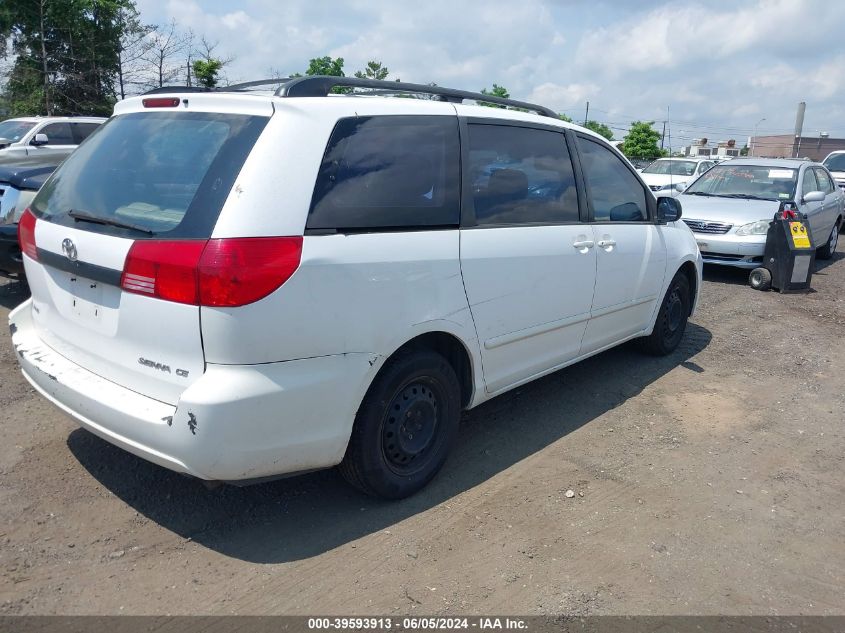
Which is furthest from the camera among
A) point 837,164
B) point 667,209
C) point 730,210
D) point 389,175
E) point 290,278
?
point 837,164

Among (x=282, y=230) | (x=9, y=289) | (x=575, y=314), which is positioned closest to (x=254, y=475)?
(x=282, y=230)

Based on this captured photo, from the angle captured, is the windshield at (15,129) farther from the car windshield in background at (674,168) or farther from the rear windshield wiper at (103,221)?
the car windshield in background at (674,168)

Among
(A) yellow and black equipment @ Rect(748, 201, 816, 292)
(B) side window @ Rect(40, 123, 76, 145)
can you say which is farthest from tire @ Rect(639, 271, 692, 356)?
(B) side window @ Rect(40, 123, 76, 145)

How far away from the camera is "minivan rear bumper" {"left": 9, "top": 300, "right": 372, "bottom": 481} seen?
2.69 m

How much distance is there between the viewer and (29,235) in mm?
3482

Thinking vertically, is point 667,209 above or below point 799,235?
above

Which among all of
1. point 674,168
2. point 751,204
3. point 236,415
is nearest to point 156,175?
point 236,415

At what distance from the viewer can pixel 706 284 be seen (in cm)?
941

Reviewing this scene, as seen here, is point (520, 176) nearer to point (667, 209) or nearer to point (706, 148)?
point (667, 209)

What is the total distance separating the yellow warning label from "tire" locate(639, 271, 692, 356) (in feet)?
11.4

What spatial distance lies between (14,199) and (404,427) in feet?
15.6

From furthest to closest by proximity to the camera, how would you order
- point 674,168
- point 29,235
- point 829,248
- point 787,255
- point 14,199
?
point 674,168, point 829,248, point 787,255, point 14,199, point 29,235

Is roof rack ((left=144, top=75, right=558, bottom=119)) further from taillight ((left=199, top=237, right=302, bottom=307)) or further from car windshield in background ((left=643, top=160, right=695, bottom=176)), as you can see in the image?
car windshield in background ((left=643, top=160, right=695, bottom=176))

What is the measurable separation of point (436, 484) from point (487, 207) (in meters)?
1.52
